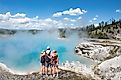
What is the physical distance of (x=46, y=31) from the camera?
3681 cm

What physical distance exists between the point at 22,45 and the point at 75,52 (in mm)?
6247

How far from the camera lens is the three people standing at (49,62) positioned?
47.4 feet

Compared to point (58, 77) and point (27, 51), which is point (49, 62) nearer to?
point (58, 77)

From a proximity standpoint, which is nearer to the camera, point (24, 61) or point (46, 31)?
point (24, 61)

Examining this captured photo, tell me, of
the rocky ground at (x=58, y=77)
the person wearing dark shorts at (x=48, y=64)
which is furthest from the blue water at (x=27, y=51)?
the person wearing dark shorts at (x=48, y=64)

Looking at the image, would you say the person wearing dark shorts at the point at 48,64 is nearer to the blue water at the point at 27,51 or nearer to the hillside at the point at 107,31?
the blue water at the point at 27,51

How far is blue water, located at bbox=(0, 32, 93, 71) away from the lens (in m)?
22.3

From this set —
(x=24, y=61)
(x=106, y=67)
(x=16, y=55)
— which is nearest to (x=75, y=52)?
(x=16, y=55)

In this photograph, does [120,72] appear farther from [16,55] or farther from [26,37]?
[26,37]

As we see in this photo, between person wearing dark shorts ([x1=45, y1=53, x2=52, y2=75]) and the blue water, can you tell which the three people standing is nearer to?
person wearing dark shorts ([x1=45, y1=53, x2=52, y2=75])

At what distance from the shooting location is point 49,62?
14.7 meters

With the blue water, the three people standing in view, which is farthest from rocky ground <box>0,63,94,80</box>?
the blue water

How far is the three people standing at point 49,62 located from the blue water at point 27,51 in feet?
15.9

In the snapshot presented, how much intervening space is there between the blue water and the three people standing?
486 cm
